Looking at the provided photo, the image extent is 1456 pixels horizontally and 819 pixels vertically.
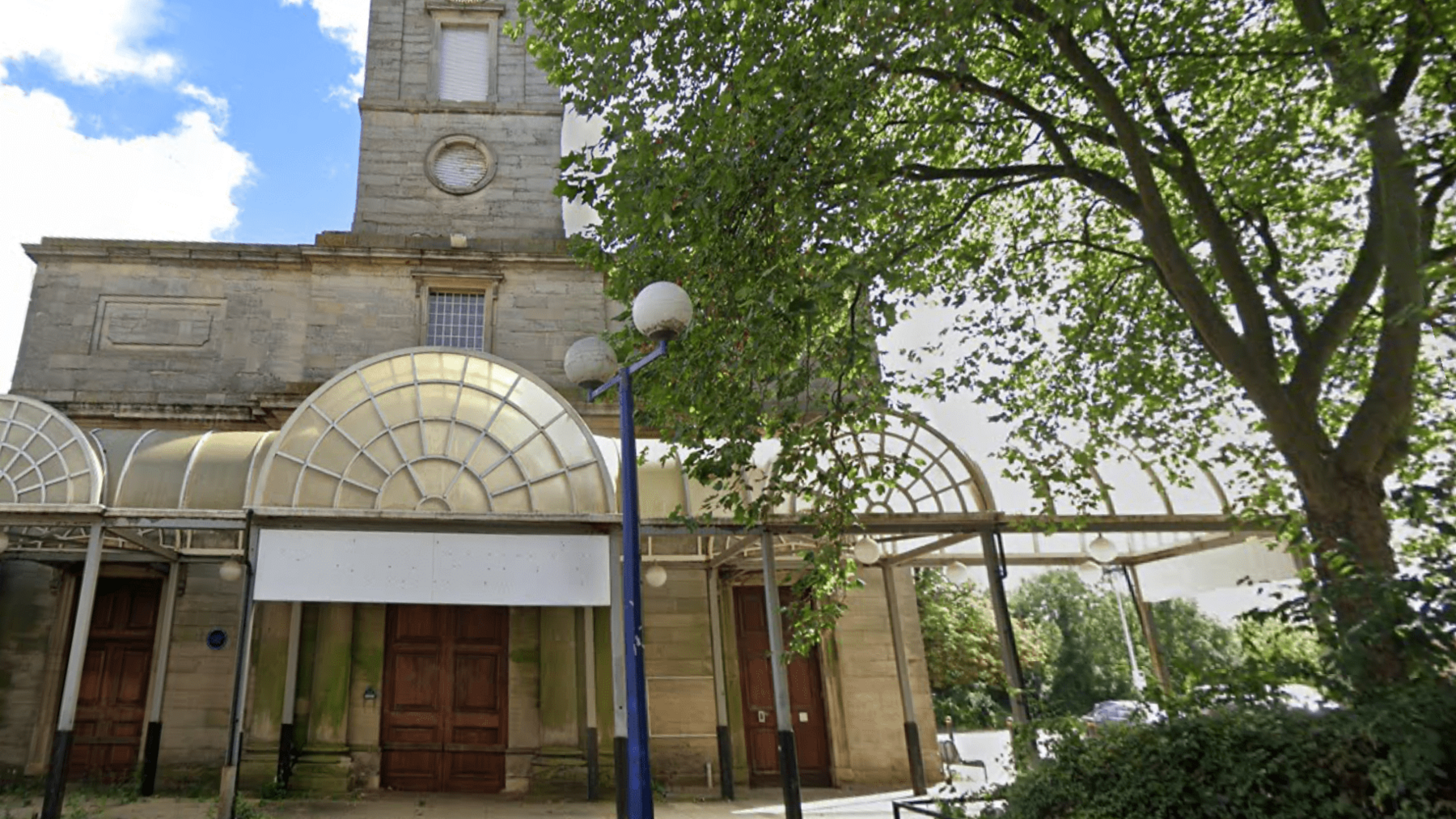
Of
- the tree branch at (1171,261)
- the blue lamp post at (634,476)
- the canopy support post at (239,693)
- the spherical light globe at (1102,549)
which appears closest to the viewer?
the blue lamp post at (634,476)

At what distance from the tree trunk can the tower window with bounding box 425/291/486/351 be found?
44.4 feet

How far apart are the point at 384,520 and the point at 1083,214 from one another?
32.3ft

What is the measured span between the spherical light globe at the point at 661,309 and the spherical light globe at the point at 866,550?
7.26 metres

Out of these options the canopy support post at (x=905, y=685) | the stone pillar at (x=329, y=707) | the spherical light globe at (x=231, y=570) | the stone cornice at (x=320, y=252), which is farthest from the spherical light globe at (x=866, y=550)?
the spherical light globe at (x=231, y=570)

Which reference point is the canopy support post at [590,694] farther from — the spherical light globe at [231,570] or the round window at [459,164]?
the round window at [459,164]

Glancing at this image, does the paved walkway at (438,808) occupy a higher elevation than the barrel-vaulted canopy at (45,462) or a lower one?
lower

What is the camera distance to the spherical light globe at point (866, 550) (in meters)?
12.9

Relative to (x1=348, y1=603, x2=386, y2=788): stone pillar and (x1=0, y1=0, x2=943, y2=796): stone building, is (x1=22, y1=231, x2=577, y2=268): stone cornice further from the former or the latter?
(x1=348, y1=603, x2=386, y2=788): stone pillar

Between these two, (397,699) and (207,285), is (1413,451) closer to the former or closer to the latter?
→ (397,699)

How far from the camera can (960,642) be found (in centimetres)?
3391

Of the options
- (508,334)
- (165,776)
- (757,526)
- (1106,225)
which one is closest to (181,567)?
(165,776)

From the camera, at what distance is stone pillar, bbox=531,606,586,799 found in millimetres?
13352

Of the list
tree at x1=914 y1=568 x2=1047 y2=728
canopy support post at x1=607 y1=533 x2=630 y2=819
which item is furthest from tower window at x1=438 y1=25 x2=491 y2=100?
tree at x1=914 y1=568 x2=1047 y2=728

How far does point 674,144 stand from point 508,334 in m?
8.28
